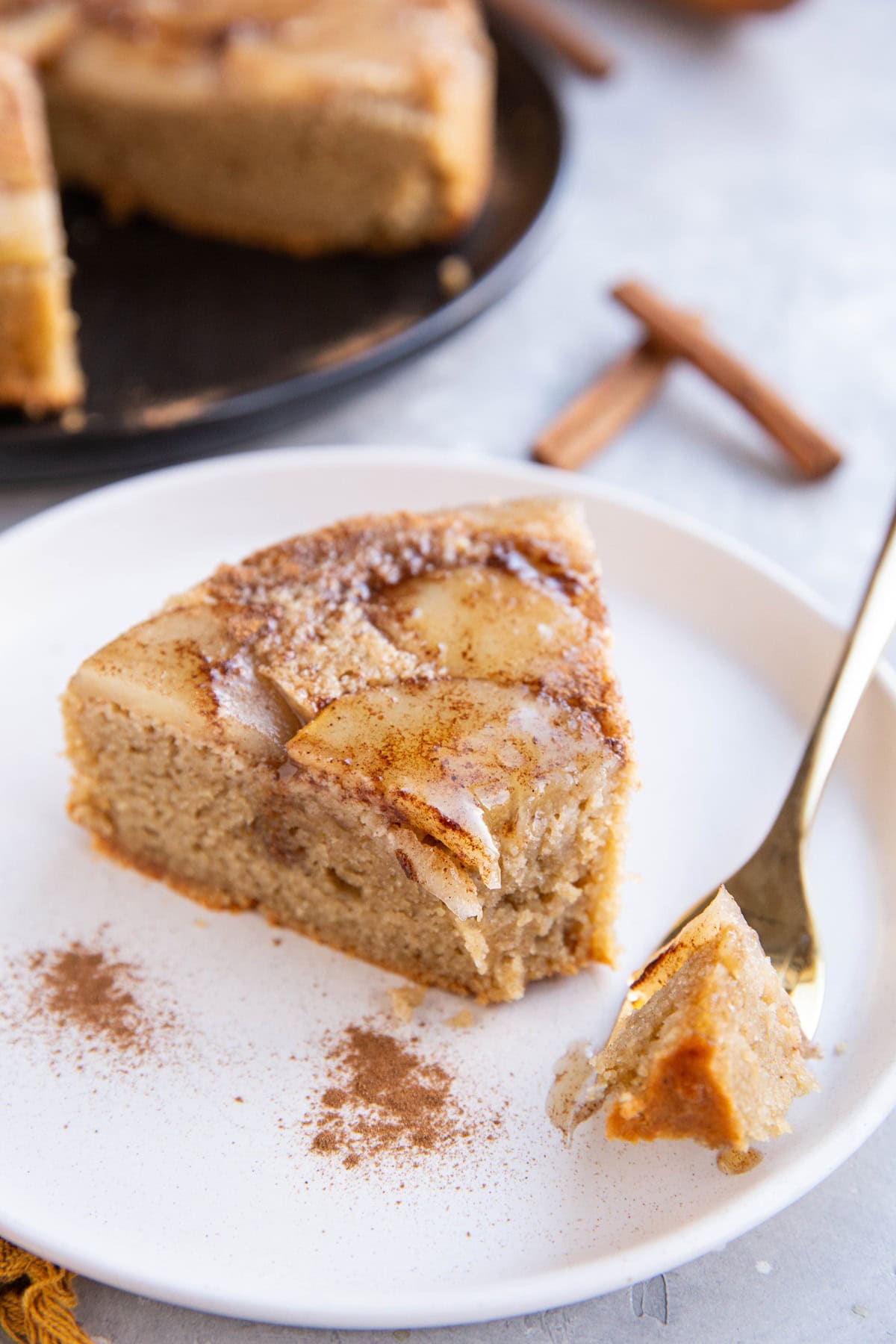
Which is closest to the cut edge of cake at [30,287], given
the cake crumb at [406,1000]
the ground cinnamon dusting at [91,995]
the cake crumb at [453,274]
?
the cake crumb at [453,274]

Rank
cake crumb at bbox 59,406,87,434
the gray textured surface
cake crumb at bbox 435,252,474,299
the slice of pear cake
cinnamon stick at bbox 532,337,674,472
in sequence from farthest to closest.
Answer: cake crumb at bbox 435,252,474,299, cinnamon stick at bbox 532,337,674,472, cake crumb at bbox 59,406,87,434, the slice of pear cake, the gray textured surface

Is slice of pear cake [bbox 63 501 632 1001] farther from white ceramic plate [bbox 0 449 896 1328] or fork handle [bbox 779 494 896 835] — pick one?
fork handle [bbox 779 494 896 835]

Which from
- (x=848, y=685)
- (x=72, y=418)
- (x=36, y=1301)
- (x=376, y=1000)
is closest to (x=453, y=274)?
(x=72, y=418)

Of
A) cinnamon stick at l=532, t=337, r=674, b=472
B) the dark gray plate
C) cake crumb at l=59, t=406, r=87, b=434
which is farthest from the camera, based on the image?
A: cinnamon stick at l=532, t=337, r=674, b=472

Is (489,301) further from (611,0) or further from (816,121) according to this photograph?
(611,0)

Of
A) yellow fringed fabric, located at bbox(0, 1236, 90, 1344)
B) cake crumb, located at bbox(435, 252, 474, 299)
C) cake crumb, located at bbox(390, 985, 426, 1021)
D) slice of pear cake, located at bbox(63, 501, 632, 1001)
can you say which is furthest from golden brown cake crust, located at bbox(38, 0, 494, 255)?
yellow fringed fabric, located at bbox(0, 1236, 90, 1344)
